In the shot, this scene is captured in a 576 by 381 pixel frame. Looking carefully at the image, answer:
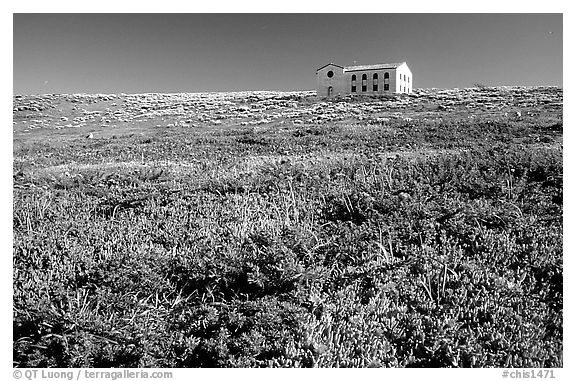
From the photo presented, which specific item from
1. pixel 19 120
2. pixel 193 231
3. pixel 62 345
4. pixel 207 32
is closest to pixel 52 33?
pixel 19 120

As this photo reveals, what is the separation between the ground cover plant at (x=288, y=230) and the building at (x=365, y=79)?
208mm

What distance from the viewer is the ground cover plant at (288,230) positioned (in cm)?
308

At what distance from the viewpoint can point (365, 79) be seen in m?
5.45

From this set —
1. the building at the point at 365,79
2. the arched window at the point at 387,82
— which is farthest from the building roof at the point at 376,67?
the arched window at the point at 387,82

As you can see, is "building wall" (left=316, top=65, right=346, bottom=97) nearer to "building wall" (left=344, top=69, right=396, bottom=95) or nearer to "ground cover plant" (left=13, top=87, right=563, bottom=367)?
"building wall" (left=344, top=69, right=396, bottom=95)

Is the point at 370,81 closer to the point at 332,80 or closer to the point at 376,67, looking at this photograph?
the point at 376,67

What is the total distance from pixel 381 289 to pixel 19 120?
13.3 feet

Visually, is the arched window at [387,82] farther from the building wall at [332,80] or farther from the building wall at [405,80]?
the building wall at [332,80]

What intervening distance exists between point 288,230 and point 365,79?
7.55ft

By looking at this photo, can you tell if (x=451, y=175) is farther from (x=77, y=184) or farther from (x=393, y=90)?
(x=77, y=184)

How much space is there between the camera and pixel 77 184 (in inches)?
217

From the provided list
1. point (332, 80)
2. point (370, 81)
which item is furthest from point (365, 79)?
point (332, 80)

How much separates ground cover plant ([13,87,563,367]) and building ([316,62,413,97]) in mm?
208

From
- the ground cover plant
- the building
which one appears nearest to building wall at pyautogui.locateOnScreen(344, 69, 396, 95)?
the building
